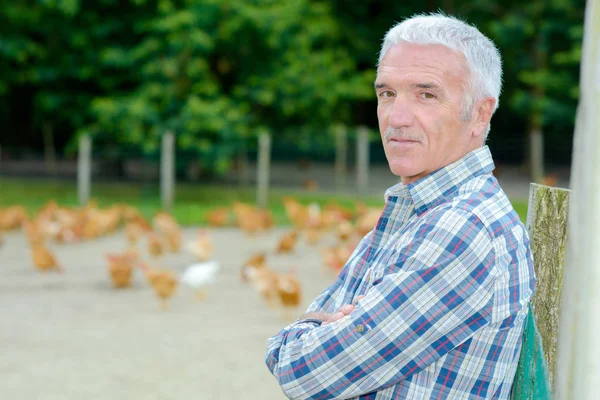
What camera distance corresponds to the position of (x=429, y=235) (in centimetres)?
193

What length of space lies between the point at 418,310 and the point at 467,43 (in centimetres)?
62

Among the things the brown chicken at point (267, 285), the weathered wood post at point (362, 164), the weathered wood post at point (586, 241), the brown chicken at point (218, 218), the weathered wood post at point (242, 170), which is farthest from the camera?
the weathered wood post at point (242, 170)

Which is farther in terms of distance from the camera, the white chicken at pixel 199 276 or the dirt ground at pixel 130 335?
the white chicken at pixel 199 276

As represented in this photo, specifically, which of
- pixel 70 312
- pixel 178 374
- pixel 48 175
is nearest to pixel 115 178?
pixel 48 175

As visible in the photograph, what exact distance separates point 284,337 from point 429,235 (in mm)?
470

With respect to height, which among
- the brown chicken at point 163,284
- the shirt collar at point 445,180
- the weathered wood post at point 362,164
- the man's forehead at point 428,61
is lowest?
the brown chicken at point 163,284

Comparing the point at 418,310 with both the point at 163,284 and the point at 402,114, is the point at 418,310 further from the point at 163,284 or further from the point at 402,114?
the point at 163,284

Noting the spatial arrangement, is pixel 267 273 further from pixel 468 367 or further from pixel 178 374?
pixel 468 367

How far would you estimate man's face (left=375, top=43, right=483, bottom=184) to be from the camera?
2113 millimetres

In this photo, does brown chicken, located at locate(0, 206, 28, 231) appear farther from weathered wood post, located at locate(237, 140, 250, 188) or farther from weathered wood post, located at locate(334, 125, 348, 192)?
weathered wood post, located at locate(334, 125, 348, 192)

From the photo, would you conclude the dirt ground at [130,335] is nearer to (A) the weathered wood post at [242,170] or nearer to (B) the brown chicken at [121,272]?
(B) the brown chicken at [121,272]

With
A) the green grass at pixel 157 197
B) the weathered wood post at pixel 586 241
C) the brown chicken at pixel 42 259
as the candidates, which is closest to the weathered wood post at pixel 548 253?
the weathered wood post at pixel 586 241

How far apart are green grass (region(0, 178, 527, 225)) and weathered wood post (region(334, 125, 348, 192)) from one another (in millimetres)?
404

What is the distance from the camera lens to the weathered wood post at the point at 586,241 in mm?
1354
